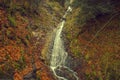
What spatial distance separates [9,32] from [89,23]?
7.30 metres

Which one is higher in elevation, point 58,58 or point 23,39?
point 23,39

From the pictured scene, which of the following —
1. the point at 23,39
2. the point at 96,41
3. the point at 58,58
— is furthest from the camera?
the point at 58,58

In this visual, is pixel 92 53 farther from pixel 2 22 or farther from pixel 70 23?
pixel 2 22

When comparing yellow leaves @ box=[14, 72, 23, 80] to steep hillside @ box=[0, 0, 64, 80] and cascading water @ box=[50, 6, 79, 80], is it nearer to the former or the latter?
steep hillside @ box=[0, 0, 64, 80]

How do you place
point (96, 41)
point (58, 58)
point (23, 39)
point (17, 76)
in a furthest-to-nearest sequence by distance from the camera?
point (58, 58) < point (96, 41) < point (23, 39) < point (17, 76)

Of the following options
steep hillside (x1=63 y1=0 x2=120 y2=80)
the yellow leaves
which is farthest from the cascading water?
the yellow leaves

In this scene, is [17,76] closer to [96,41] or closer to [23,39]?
[23,39]

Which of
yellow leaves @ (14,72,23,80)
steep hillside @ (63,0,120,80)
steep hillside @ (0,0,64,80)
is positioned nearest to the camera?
yellow leaves @ (14,72,23,80)

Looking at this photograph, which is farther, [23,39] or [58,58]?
[58,58]

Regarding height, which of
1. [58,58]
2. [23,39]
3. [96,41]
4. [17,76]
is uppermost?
[23,39]

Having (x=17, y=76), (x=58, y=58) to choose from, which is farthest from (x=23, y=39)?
(x=17, y=76)

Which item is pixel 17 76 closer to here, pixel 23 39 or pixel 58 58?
pixel 23 39

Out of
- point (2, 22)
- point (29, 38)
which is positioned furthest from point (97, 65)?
point (2, 22)

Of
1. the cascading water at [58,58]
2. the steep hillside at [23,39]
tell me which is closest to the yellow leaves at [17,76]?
the steep hillside at [23,39]
